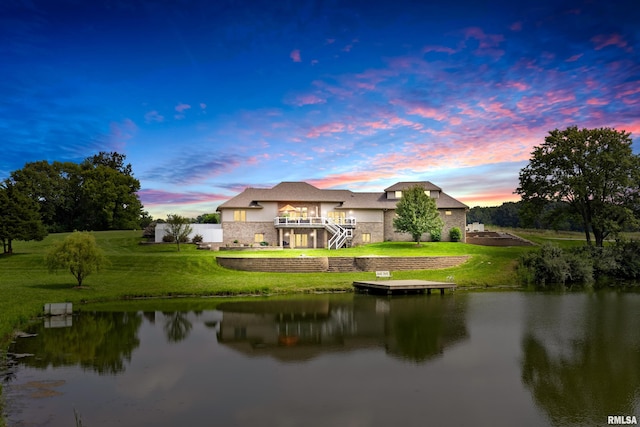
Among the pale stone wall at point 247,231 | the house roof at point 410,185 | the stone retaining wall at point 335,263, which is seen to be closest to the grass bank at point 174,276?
the stone retaining wall at point 335,263

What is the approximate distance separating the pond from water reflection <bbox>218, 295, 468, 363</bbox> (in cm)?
11

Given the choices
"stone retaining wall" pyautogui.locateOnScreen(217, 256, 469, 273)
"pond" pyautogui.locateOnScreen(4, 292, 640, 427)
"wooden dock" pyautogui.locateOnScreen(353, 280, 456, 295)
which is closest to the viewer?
"pond" pyautogui.locateOnScreen(4, 292, 640, 427)

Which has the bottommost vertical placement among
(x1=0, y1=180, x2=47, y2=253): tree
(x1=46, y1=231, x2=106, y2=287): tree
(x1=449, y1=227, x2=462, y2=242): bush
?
(x1=46, y1=231, x2=106, y2=287): tree

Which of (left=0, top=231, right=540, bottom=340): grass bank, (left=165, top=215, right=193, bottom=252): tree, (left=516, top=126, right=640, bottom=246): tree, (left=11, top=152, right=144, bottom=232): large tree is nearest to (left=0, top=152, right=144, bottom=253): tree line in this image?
(left=11, top=152, right=144, bottom=232): large tree

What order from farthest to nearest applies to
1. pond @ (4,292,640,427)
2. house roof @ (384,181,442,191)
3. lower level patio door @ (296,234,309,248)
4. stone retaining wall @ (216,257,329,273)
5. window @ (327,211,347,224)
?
1. house roof @ (384,181,442,191)
2. window @ (327,211,347,224)
3. lower level patio door @ (296,234,309,248)
4. stone retaining wall @ (216,257,329,273)
5. pond @ (4,292,640,427)

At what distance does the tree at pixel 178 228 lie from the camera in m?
44.8

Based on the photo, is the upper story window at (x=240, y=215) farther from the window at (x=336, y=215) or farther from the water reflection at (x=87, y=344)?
the water reflection at (x=87, y=344)

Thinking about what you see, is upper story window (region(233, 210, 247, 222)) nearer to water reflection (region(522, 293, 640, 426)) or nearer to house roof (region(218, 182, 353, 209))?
house roof (region(218, 182, 353, 209))

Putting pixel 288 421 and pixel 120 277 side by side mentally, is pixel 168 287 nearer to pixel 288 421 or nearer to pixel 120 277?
pixel 120 277

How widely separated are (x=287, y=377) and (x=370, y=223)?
133 ft

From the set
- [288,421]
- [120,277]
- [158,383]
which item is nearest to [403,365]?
[288,421]

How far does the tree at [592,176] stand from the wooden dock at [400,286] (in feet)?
57.1

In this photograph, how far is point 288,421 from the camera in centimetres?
1021

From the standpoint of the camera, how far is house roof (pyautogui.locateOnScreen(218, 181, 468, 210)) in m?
51.0
